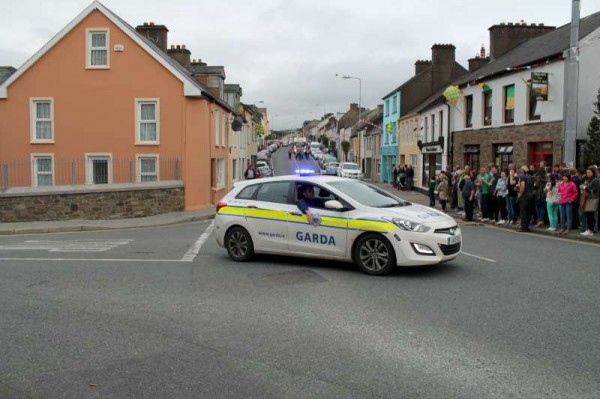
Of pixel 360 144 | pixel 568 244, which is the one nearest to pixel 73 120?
pixel 568 244

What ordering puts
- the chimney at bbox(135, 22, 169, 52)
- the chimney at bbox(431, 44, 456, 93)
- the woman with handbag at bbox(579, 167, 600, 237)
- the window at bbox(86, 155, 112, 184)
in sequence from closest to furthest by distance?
the woman with handbag at bbox(579, 167, 600, 237), the window at bbox(86, 155, 112, 184), the chimney at bbox(135, 22, 169, 52), the chimney at bbox(431, 44, 456, 93)

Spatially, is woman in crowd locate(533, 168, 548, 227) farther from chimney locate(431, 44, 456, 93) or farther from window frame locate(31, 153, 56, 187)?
chimney locate(431, 44, 456, 93)

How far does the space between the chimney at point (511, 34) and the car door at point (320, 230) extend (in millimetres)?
25730

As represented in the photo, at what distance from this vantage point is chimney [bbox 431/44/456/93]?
4409 cm

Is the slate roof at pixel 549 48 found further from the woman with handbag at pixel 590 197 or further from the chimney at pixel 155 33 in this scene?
the chimney at pixel 155 33

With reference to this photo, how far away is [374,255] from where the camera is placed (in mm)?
8789

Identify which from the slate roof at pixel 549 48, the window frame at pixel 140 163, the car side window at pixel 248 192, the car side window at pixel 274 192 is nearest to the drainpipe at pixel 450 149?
the slate roof at pixel 549 48

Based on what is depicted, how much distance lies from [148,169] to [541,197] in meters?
17.3

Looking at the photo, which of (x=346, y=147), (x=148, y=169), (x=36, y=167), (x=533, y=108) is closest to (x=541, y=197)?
(x=533, y=108)

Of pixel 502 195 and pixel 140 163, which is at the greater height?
pixel 140 163

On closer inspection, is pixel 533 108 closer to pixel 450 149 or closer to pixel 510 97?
pixel 510 97

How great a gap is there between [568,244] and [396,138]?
118ft

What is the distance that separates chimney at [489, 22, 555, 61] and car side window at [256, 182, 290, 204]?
25.4 meters

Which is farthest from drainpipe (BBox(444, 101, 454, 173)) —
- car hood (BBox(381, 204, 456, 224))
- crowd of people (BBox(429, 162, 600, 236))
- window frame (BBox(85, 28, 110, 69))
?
car hood (BBox(381, 204, 456, 224))
